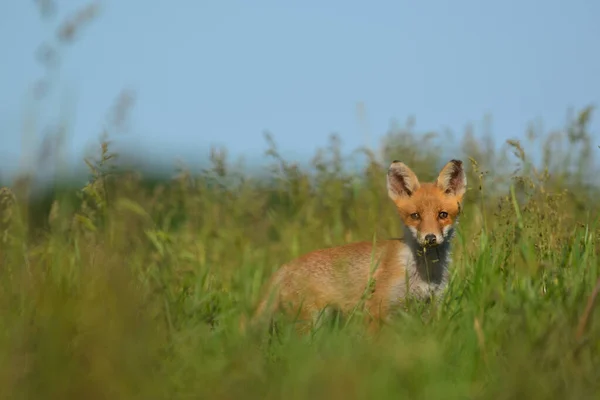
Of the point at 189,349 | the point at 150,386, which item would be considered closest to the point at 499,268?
the point at 189,349

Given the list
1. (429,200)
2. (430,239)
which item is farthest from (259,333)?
(429,200)

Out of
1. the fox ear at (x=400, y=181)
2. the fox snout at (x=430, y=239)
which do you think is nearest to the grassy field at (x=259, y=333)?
the fox snout at (x=430, y=239)

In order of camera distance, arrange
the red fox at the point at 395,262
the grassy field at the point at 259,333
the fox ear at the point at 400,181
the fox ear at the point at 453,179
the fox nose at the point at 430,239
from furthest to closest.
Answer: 1. the fox ear at the point at 400,181
2. the fox ear at the point at 453,179
3. the red fox at the point at 395,262
4. the fox nose at the point at 430,239
5. the grassy field at the point at 259,333

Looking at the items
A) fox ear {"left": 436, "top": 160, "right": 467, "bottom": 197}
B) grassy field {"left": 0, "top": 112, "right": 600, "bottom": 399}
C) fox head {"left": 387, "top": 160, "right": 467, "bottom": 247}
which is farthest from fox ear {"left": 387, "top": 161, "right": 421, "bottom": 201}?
grassy field {"left": 0, "top": 112, "right": 600, "bottom": 399}

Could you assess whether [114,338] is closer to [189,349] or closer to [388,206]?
[189,349]

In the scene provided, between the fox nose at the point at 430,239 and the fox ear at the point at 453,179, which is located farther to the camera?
the fox ear at the point at 453,179

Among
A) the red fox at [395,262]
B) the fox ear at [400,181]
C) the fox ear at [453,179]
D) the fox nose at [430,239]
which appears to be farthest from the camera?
the fox ear at [400,181]

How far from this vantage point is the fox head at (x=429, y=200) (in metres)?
6.14

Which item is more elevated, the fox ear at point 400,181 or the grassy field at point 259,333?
the fox ear at point 400,181

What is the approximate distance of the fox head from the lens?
614cm

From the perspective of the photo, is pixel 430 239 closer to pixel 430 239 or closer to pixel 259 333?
pixel 430 239

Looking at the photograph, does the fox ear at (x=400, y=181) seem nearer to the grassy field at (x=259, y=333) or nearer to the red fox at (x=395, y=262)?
the red fox at (x=395, y=262)

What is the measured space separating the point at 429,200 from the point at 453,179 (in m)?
0.37

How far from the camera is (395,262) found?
254 inches
